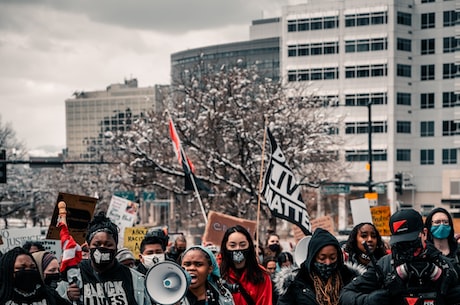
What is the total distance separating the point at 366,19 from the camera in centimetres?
7050

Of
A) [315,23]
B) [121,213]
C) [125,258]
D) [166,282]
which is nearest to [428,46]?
[315,23]

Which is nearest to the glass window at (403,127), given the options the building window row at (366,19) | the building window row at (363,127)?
the building window row at (363,127)

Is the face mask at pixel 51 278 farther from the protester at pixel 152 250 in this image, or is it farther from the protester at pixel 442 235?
the protester at pixel 442 235

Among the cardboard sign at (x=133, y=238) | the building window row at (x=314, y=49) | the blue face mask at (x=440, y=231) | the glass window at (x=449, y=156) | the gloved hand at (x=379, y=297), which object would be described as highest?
the building window row at (x=314, y=49)

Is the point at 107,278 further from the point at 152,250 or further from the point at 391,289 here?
the point at 152,250

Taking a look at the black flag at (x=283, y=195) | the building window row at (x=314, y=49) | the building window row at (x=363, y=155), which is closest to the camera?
the black flag at (x=283, y=195)

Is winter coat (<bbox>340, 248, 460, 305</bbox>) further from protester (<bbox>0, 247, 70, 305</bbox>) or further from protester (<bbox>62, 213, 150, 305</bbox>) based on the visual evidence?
protester (<bbox>0, 247, 70, 305</bbox>)

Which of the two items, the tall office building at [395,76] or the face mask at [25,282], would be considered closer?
the face mask at [25,282]

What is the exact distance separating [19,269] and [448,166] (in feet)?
220

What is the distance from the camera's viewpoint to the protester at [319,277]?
604 cm

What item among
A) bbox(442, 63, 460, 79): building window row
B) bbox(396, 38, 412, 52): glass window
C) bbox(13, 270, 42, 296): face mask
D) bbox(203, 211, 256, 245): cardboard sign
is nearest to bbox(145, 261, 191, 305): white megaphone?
bbox(13, 270, 42, 296): face mask

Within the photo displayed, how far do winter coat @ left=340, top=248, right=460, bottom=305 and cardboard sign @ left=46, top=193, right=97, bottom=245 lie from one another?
497 centimetres

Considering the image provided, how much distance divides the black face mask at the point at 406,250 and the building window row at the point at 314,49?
220 feet

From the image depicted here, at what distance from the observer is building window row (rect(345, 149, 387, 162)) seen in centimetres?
6619
